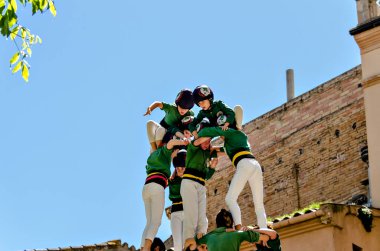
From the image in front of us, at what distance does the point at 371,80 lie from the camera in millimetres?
20859

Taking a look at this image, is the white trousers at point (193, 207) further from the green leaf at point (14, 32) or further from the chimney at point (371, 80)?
the chimney at point (371, 80)

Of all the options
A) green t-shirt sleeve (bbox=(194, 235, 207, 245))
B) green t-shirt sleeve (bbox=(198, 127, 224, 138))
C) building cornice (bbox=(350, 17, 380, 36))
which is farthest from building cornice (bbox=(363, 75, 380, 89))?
green t-shirt sleeve (bbox=(194, 235, 207, 245))

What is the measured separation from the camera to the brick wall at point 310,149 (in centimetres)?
2933

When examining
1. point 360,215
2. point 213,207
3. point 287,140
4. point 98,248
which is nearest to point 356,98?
point 287,140

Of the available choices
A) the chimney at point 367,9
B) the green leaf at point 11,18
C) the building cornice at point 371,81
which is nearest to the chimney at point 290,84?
the chimney at point 367,9

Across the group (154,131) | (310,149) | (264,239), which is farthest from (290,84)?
(264,239)

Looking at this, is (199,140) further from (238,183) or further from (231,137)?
(238,183)

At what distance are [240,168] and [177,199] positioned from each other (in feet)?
4.08

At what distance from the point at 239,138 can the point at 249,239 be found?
1.48 m

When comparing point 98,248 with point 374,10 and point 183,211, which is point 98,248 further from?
point 183,211

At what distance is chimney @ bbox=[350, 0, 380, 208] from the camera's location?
20141 mm

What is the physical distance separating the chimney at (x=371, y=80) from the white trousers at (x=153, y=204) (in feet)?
23.3

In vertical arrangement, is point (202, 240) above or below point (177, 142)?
below

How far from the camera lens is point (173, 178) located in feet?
45.5
